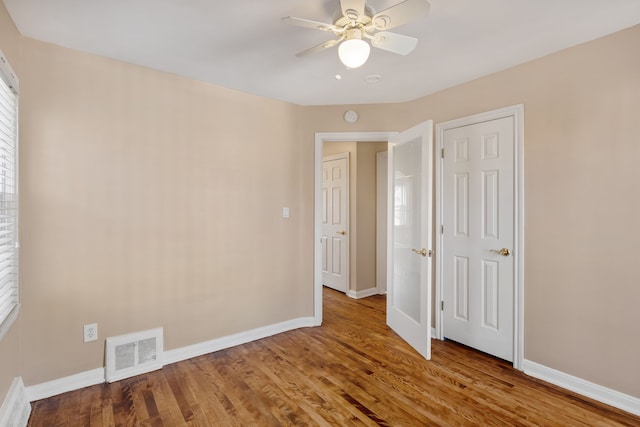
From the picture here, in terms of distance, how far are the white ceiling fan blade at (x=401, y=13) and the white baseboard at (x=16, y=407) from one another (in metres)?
2.82

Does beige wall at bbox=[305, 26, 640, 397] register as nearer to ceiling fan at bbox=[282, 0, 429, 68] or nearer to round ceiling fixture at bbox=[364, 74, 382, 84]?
round ceiling fixture at bbox=[364, 74, 382, 84]

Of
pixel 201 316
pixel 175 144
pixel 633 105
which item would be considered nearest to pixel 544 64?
pixel 633 105

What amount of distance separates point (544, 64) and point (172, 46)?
2722 millimetres

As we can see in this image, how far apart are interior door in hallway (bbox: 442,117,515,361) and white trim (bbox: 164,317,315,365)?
1.51 m

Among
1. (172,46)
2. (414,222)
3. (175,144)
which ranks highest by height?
(172,46)

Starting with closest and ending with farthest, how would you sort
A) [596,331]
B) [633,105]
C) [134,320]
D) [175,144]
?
[633,105] < [596,331] < [134,320] < [175,144]

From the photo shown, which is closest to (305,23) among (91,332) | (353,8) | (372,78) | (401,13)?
(353,8)

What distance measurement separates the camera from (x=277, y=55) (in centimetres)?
243

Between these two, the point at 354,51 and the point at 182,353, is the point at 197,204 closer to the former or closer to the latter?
the point at 182,353

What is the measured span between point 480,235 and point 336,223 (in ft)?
7.91

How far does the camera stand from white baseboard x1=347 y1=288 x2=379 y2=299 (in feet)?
15.3

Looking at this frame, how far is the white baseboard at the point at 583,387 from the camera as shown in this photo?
82.0 inches

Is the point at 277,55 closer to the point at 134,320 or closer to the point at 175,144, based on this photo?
the point at 175,144

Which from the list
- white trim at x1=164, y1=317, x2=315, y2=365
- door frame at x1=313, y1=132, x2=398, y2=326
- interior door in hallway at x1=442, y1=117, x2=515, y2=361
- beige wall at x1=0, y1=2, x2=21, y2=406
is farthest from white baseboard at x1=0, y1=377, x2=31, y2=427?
interior door in hallway at x1=442, y1=117, x2=515, y2=361
